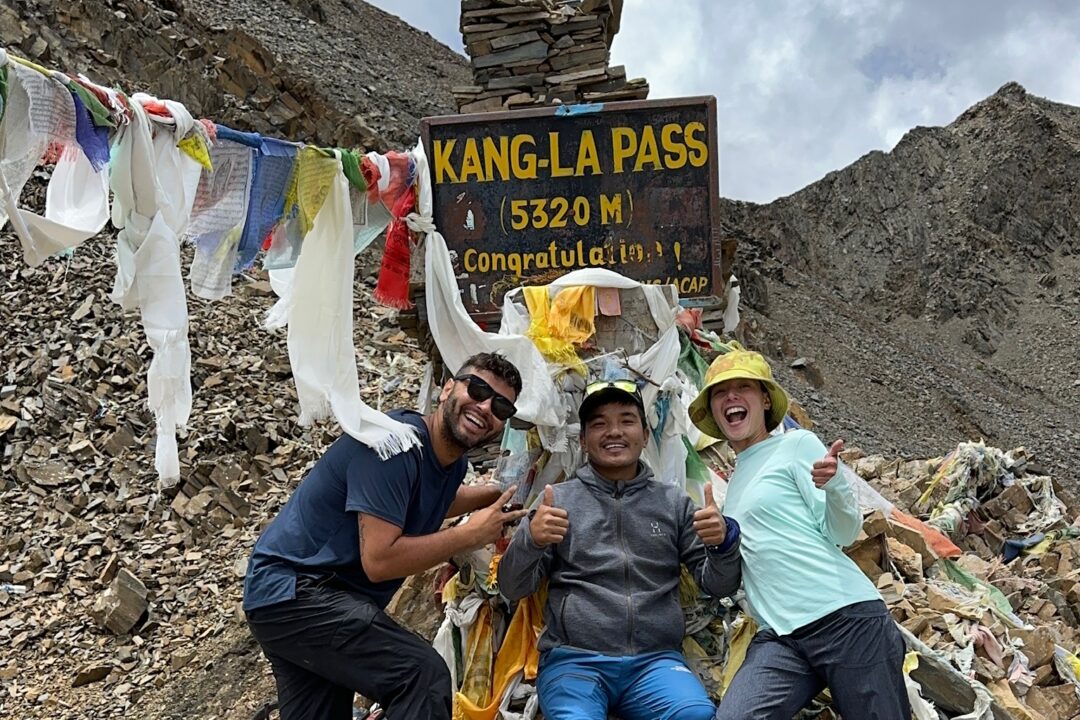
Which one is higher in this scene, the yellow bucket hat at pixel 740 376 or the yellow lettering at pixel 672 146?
the yellow lettering at pixel 672 146

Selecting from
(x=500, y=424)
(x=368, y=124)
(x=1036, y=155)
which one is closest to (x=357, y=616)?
(x=500, y=424)

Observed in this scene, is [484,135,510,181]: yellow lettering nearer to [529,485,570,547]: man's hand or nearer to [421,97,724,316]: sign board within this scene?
[421,97,724,316]: sign board

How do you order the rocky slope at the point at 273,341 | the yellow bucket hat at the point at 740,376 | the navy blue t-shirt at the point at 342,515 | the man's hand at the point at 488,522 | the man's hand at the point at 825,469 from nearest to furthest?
1. the man's hand at the point at 825,469
2. the navy blue t-shirt at the point at 342,515
3. the man's hand at the point at 488,522
4. the yellow bucket hat at the point at 740,376
5. the rocky slope at the point at 273,341

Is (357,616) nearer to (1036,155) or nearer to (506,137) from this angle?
(506,137)

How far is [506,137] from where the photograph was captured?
6.03m

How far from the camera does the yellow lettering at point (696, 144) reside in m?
5.93

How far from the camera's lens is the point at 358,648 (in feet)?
10.5

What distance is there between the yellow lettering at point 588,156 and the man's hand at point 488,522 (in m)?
3.09

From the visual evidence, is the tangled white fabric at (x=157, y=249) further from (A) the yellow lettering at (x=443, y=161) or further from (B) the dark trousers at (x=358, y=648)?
(A) the yellow lettering at (x=443, y=161)

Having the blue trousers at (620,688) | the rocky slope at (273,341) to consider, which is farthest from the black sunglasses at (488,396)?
the rocky slope at (273,341)

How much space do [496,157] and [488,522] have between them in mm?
3243

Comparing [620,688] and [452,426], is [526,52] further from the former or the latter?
[620,688]

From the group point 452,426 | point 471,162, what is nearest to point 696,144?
point 471,162

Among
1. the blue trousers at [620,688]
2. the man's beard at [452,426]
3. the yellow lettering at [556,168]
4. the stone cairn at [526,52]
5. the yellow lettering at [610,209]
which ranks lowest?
the blue trousers at [620,688]
